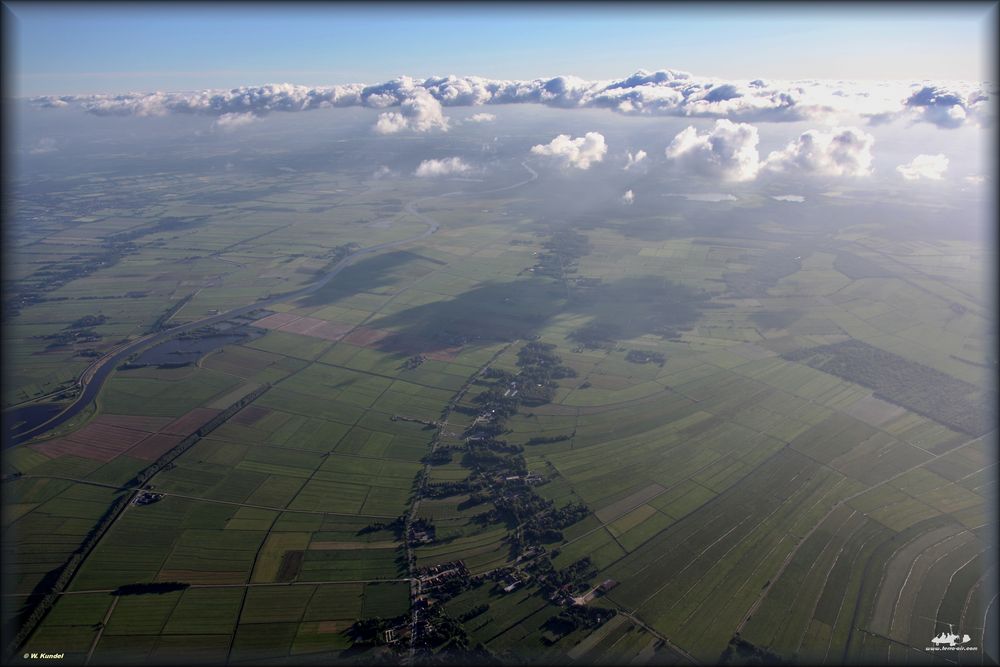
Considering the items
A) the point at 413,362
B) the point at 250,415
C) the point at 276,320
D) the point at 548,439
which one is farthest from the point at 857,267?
the point at 250,415

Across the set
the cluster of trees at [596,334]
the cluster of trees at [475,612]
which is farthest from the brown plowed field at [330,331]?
the cluster of trees at [475,612]

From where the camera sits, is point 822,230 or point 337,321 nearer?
point 337,321

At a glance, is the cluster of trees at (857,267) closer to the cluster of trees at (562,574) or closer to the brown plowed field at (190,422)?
the cluster of trees at (562,574)

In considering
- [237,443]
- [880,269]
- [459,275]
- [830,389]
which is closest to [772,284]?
[880,269]

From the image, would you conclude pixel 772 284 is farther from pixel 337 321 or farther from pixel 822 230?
pixel 337 321

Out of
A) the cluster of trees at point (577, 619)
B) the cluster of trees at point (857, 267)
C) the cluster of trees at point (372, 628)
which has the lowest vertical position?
the cluster of trees at point (372, 628)

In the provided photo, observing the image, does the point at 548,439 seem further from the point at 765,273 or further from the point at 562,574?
the point at 765,273
